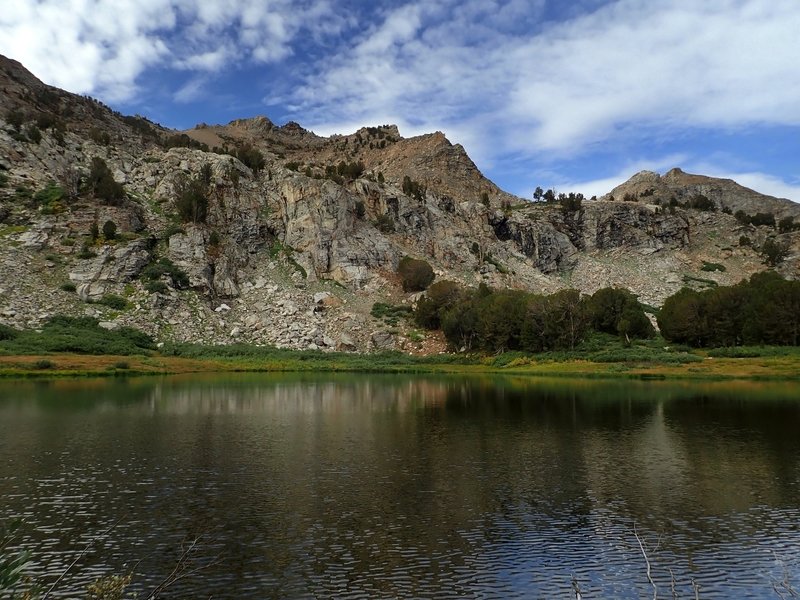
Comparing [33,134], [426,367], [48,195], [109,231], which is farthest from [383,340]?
[33,134]

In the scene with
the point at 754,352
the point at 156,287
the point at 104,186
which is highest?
the point at 104,186

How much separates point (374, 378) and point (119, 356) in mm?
38730

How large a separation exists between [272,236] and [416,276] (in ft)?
121

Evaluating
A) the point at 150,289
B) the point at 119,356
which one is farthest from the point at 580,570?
the point at 150,289

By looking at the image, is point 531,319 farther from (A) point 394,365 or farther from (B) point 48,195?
(B) point 48,195

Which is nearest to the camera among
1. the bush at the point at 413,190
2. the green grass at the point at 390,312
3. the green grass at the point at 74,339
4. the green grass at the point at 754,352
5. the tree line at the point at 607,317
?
the green grass at the point at 74,339

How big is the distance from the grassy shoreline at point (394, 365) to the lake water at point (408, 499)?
28670mm

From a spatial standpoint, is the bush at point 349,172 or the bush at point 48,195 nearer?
the bush at point 48,195

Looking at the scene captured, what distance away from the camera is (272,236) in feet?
457

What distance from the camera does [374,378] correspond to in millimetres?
84562

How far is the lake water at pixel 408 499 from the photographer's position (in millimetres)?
17297

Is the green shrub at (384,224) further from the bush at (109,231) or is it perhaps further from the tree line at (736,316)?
the tree line at (736,316)

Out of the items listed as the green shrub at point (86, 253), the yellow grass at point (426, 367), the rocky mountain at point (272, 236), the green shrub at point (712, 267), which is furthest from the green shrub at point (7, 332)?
the green shrub at point (712, 267)

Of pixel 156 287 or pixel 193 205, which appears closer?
pixel 156 287
